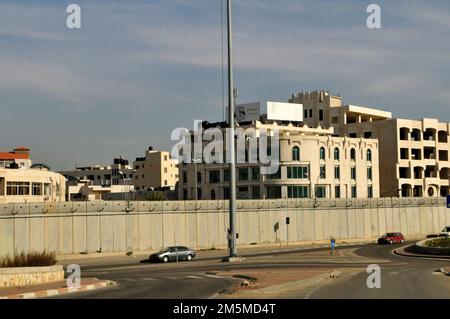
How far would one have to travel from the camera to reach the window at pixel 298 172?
93062 mm

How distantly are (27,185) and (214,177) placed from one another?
2793 centimetres

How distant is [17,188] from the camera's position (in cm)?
8794

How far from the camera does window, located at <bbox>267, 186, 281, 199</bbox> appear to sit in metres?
92.6

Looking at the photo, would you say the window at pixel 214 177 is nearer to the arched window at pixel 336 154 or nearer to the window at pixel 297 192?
the window at pixel 297 192

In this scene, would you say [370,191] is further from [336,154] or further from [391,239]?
[391,239]

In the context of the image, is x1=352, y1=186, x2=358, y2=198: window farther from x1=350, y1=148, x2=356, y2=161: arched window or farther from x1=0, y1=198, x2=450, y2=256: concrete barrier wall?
x1=0, y1=198, x2=450, y2=256: concrete barrier wall

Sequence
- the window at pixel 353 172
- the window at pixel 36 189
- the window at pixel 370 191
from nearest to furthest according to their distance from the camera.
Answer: the window at pixel 36 189 < the window at pixel 353 172 < the window at pixel 370 191

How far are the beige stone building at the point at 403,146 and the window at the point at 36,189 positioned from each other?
5396cm

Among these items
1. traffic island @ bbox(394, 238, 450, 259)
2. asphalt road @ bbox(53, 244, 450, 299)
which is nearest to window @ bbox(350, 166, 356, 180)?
traffic island @ bbox(394, 238, 450, 259)

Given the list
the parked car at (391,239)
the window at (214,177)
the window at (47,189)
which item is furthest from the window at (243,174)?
the window at (47,189)

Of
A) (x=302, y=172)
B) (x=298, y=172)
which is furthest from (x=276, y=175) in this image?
(x=302, y=172)

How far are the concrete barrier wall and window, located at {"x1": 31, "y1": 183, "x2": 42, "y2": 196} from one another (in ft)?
116

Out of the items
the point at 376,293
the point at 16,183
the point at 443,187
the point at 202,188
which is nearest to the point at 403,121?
the point at 443,187
